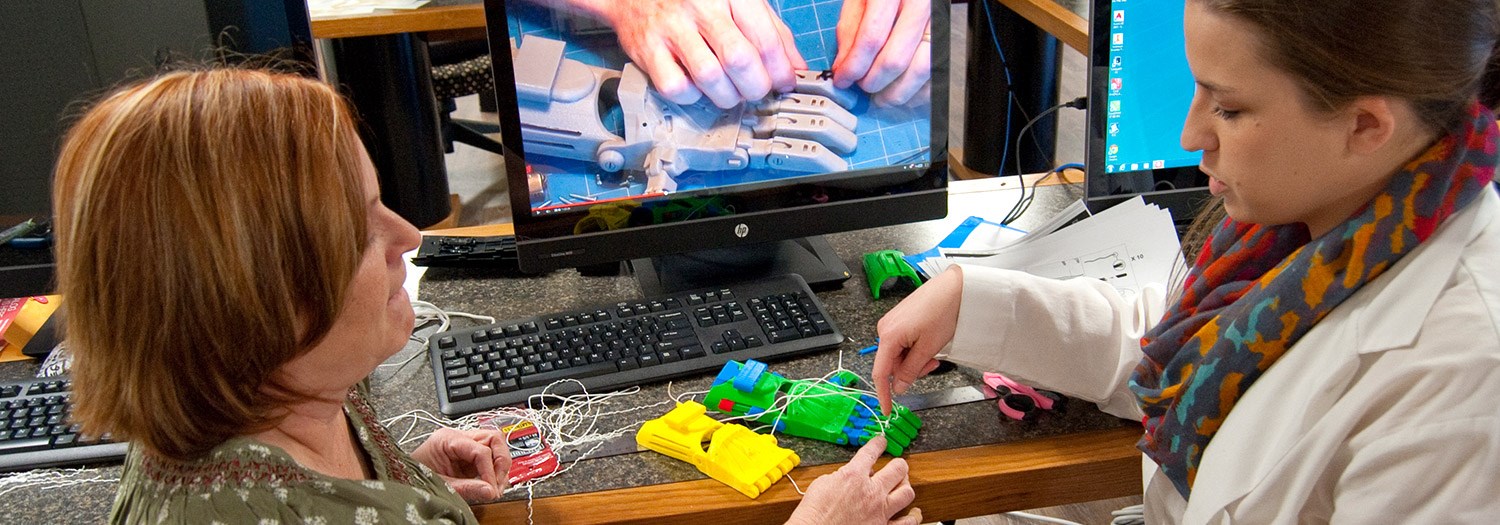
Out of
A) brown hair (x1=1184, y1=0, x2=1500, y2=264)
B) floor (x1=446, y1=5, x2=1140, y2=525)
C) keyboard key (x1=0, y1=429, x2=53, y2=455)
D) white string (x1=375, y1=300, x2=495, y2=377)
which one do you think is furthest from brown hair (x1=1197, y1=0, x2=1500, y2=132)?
floor (x1=446, y1=5, x2=1140, y2=525)

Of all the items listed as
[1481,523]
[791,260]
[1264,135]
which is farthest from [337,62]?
[1481,523]

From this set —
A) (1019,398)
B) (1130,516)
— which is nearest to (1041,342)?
(1019,398)

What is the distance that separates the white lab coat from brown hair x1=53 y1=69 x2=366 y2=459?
75 cm

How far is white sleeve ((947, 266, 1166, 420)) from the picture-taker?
1.23 metres

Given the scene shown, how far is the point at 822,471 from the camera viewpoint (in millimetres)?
1169

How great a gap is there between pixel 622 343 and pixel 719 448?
243mm

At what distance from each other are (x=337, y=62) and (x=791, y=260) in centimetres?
203

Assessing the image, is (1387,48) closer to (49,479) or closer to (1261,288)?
(1261,288)

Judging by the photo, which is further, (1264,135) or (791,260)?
(791,260)

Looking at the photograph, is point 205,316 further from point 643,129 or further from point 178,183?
point 643,129

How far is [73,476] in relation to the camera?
3.85ft

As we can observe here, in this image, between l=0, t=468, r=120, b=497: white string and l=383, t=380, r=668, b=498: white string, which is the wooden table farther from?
l=0, t=468, r=120, b=497: white string

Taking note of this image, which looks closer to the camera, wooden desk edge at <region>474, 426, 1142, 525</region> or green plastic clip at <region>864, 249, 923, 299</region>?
wooden desk edge at <region>474, 426, 1142, 525</region>

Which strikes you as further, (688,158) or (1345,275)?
(688,158)
